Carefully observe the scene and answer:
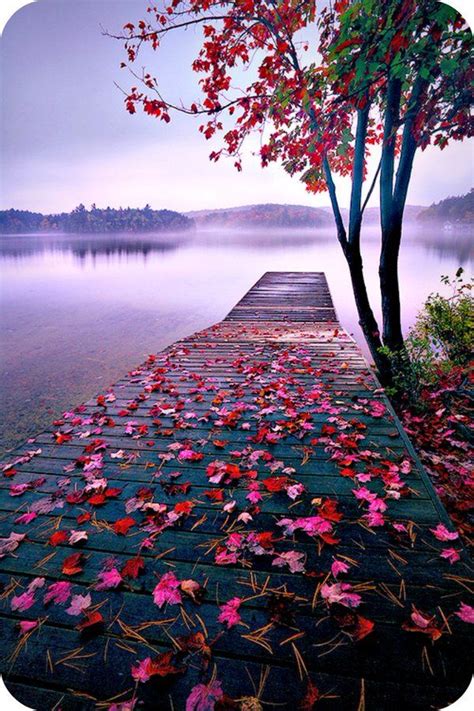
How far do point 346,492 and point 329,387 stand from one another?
1.97 meters

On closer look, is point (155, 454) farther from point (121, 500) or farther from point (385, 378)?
point (385, 378)

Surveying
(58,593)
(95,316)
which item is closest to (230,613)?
(58,593)

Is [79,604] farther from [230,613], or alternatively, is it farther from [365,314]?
[365,314]

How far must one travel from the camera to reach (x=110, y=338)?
10992mm

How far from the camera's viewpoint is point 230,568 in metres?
1.78

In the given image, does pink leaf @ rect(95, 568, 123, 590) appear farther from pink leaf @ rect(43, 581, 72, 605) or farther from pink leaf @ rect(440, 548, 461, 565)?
pink leaf @ rect(440, 548, 461, 565)

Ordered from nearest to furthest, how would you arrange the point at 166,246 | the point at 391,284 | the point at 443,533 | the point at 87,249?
1. the point at 443,533
2. the point at 391,284
3. the point at 87,249
4. the point at 166,246

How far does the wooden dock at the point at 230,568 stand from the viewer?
1323mm

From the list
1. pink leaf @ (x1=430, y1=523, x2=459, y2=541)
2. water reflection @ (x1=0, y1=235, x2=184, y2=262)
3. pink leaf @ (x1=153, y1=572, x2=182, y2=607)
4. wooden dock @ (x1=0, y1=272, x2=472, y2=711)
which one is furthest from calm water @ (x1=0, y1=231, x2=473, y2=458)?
water reflection @ (x1=0, y1=235, x2=184, y2=262)

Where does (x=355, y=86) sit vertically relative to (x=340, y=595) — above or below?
above

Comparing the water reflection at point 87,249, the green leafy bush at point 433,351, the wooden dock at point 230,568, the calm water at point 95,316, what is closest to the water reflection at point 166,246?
the water reflection at point 87,249

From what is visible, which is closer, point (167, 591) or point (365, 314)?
point (167, 591)

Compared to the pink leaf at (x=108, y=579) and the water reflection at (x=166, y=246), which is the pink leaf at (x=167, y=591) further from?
the water reflection at (x=166, y=246)

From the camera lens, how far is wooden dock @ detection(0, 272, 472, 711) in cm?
132
